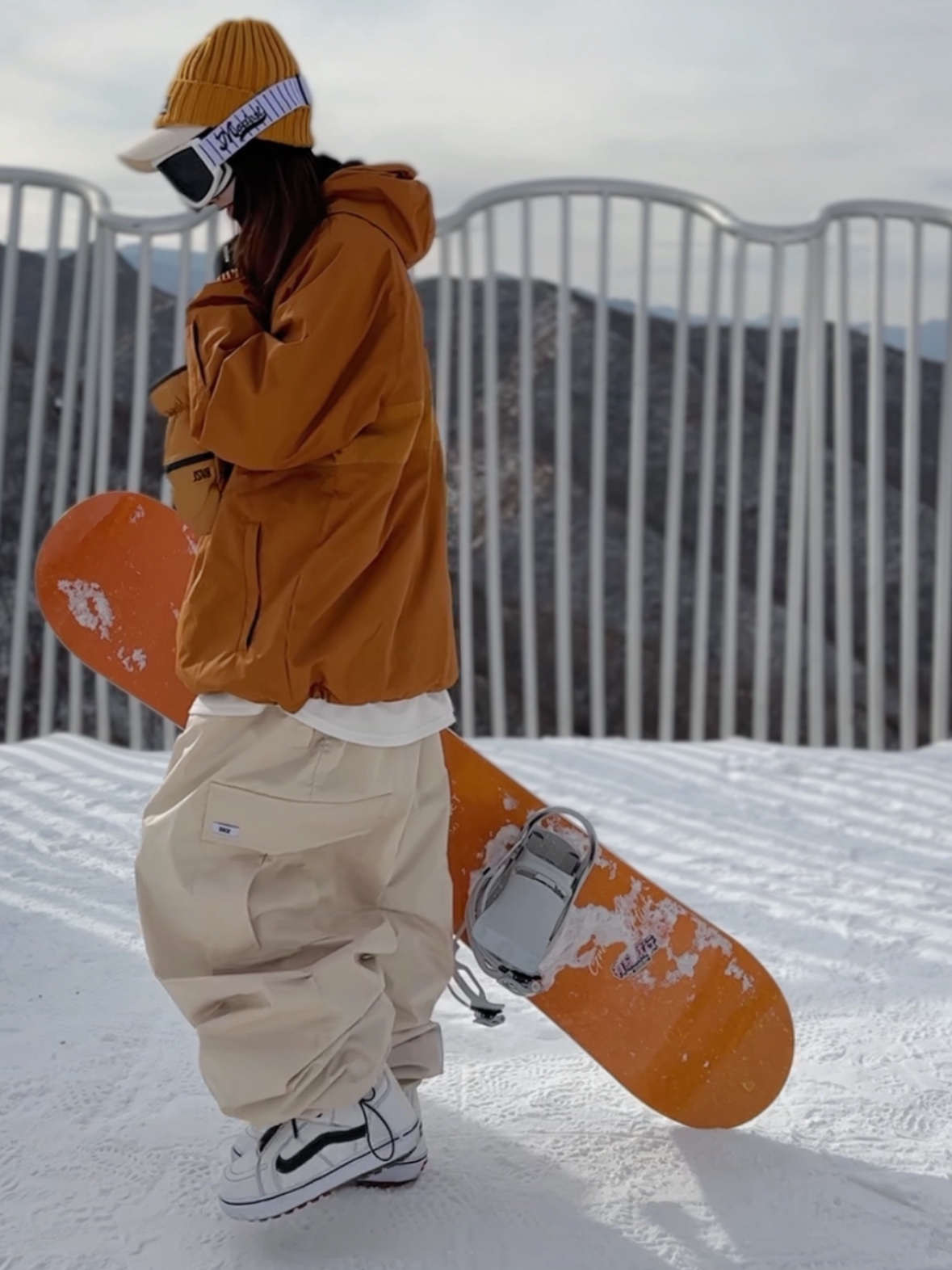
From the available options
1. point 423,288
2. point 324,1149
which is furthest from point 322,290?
point 423,288

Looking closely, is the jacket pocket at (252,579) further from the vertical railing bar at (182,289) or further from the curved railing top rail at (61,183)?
the curved railing top rail at (61,183)

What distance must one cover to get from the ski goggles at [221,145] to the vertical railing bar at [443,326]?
2878 mm

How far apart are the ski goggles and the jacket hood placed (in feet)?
0.31

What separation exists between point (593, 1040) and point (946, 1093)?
56 cm

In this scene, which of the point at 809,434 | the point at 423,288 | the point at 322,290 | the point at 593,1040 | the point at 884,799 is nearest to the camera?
the point at 322,290

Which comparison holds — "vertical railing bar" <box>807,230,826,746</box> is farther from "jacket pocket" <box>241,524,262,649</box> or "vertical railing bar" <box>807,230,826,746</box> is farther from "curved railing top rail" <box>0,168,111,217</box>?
"jacket pocket" <box>241,524,262,649</box>

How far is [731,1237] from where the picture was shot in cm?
174

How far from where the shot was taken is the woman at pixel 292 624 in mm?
1555

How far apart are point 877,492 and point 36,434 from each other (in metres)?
2.65

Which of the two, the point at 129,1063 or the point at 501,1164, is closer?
the point at 501,1164

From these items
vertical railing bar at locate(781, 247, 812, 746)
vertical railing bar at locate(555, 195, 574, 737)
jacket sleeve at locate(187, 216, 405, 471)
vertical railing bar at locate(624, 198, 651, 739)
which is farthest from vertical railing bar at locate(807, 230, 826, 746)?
jacket sleeve at locate(187, 216, 405, 471)

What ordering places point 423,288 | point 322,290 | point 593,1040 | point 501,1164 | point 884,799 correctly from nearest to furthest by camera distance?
point 322,290, point 501,1164, point 593,1040, point 884,799, point 423,288

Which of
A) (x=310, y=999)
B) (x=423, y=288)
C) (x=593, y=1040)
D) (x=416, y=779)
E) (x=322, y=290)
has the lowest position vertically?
(x=593, y=1040)

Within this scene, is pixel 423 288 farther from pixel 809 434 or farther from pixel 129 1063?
pixel 129 1063
